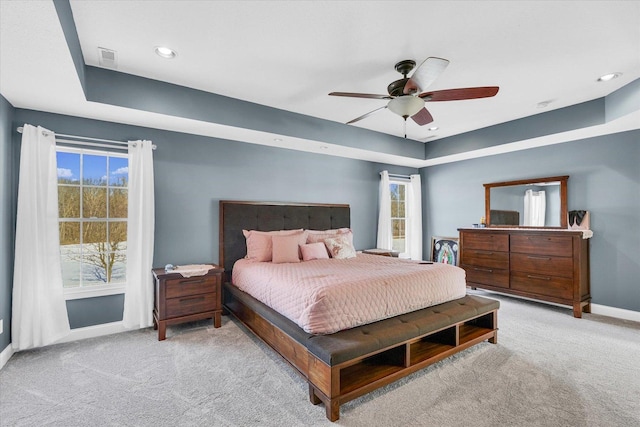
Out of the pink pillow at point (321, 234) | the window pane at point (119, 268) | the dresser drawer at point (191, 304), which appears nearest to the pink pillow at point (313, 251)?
the pink pillow at point (321, 234)

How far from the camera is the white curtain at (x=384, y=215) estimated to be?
5426 mm

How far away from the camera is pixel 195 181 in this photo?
377cm

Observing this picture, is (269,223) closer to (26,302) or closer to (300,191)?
(300,191)

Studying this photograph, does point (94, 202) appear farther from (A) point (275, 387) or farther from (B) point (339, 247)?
(B) point (339, 247)

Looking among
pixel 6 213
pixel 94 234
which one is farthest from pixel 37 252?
pixel 94 234

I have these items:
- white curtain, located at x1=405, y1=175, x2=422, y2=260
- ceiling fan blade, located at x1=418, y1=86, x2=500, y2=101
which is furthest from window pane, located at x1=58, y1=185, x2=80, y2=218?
white curtain, located at x1=405, y1=175, x2=422, y2=260

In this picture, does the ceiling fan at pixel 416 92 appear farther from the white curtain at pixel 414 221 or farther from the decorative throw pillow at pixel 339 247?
the white curtain at pixel 414 221

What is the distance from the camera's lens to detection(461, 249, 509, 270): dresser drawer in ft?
14.5

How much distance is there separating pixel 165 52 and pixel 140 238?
1895 millimetres

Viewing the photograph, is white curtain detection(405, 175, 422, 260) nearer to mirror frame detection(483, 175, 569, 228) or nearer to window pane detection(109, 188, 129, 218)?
mirror frame detection(483, 175, 569, 228)

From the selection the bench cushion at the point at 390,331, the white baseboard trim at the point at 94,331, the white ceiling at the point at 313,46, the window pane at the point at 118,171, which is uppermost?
the white ceiling at the point at 313,46

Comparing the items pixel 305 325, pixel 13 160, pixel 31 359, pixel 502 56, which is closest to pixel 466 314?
pixel 305 325

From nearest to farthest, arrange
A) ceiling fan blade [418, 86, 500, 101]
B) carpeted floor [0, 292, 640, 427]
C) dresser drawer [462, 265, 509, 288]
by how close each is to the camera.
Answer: carpeted floor [0, 292, 640, 427] < ceiling fan blade [418, 86, 500, 101] < dresser drawer [462, 265, 509, 288]

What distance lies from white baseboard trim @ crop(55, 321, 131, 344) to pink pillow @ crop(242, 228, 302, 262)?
1.58 metres
